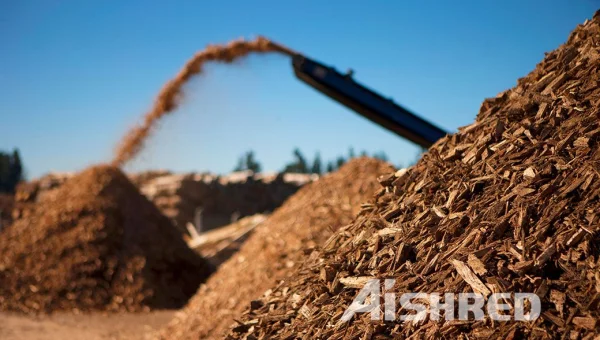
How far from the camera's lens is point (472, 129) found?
12.5 feet

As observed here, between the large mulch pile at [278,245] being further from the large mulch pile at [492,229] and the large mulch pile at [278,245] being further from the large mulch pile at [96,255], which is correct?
the large mulch pile at [96,255]

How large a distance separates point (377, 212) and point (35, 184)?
742 inches

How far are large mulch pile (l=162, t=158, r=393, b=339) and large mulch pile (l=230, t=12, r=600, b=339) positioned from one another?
84.8 inches

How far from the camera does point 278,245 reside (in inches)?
277

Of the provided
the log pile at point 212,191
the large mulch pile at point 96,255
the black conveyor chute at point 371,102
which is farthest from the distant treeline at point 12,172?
the black conveyor chute at point 371,102

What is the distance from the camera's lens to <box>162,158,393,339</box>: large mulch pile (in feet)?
20.3

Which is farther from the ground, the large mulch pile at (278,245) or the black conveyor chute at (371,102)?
the black conveyor chute at (371,102)

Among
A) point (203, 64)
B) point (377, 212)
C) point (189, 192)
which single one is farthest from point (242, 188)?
point (377, 212)

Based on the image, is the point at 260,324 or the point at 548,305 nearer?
the point at 548,305

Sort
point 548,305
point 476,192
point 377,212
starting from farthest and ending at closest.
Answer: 1. point 377,212
2. point 476,192
3. point 548,305

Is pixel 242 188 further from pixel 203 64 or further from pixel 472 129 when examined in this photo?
pixel 472 129

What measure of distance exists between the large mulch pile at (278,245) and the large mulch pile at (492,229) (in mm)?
2153

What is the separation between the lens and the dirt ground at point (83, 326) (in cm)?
743

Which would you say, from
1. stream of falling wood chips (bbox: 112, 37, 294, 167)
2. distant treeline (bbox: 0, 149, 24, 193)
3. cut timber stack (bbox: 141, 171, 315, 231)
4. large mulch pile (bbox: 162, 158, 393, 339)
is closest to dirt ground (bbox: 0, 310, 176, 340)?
large mulch pile (bbox: 162, 158, 393, 339)
